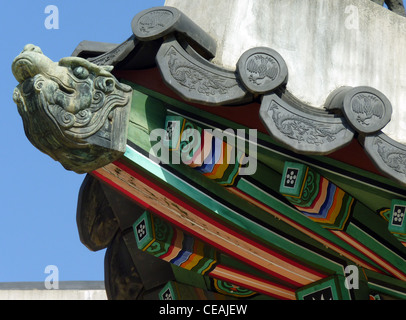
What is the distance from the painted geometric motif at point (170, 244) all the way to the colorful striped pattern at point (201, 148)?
0.84 m

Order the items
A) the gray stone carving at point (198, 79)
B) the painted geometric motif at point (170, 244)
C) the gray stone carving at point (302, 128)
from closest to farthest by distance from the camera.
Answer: the gray stone carving at point (302, 128)
the gray stone carving at point (198, 79)
the painted geometric motif at point (170, 244)

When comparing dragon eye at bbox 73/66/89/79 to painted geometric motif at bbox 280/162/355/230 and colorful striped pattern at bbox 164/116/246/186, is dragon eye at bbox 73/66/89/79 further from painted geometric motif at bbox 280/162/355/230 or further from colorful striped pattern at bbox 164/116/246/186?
painted geometric motif at bbox 280/162/355/230

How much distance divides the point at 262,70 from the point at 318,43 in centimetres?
59

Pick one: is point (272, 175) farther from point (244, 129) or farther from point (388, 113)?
point (388, 113)

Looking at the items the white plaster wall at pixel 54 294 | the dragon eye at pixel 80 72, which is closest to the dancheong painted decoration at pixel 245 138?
the dragon eye at pixel 80 72

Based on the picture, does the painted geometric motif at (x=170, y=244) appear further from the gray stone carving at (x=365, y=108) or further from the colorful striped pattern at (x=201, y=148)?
the gray stone carving at (x=365, y=108)

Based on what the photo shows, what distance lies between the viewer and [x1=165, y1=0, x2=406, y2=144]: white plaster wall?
7.74m

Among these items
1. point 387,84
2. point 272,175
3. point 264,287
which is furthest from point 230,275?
point 387,84

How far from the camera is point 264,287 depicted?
8.65 m

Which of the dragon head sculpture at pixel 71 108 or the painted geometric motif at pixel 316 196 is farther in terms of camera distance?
the painted geometric motif at pixel 316 196

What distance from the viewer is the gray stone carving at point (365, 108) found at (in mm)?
7355
